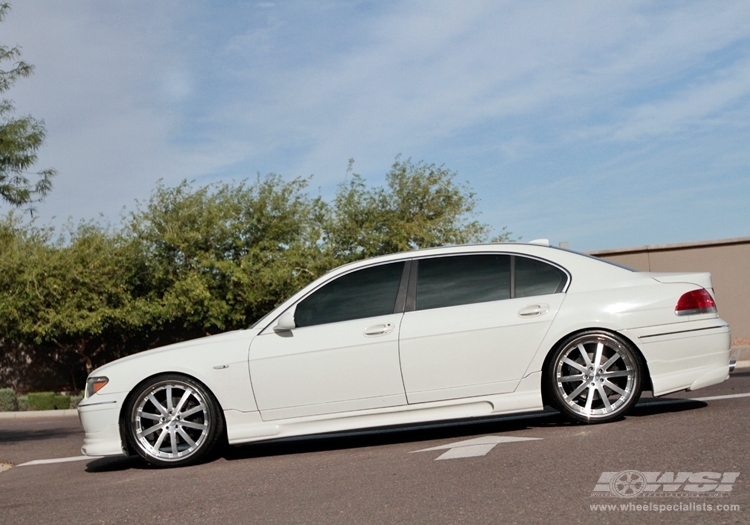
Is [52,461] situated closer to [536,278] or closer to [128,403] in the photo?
[128,403]

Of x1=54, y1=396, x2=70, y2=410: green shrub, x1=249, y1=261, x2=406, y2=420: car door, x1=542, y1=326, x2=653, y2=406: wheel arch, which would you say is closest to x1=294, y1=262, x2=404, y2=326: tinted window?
x1=249, y1=261, x2=406, y2=420: car door

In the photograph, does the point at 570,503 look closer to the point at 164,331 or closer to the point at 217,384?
the point at 217,384

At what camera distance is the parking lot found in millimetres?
4441

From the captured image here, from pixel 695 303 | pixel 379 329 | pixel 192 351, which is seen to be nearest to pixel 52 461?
pixel 192 351

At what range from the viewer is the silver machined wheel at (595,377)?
697 cm

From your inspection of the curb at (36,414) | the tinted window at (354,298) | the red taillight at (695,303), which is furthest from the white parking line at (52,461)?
the curb at (36,414)

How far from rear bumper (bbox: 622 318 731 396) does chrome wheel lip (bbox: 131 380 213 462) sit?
347cm

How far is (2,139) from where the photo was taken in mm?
14070

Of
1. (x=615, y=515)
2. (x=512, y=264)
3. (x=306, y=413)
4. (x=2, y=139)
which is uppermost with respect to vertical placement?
Answer: (x=2, y=139)

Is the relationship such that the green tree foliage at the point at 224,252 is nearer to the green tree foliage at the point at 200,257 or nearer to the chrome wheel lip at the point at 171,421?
the green tree foliage at the point at 200,257

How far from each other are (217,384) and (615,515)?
12.5 feet

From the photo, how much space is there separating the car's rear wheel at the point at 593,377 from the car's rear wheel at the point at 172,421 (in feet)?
8.92

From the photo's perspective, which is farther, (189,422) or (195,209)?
(195,209)

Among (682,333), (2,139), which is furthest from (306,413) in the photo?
(2,139)
